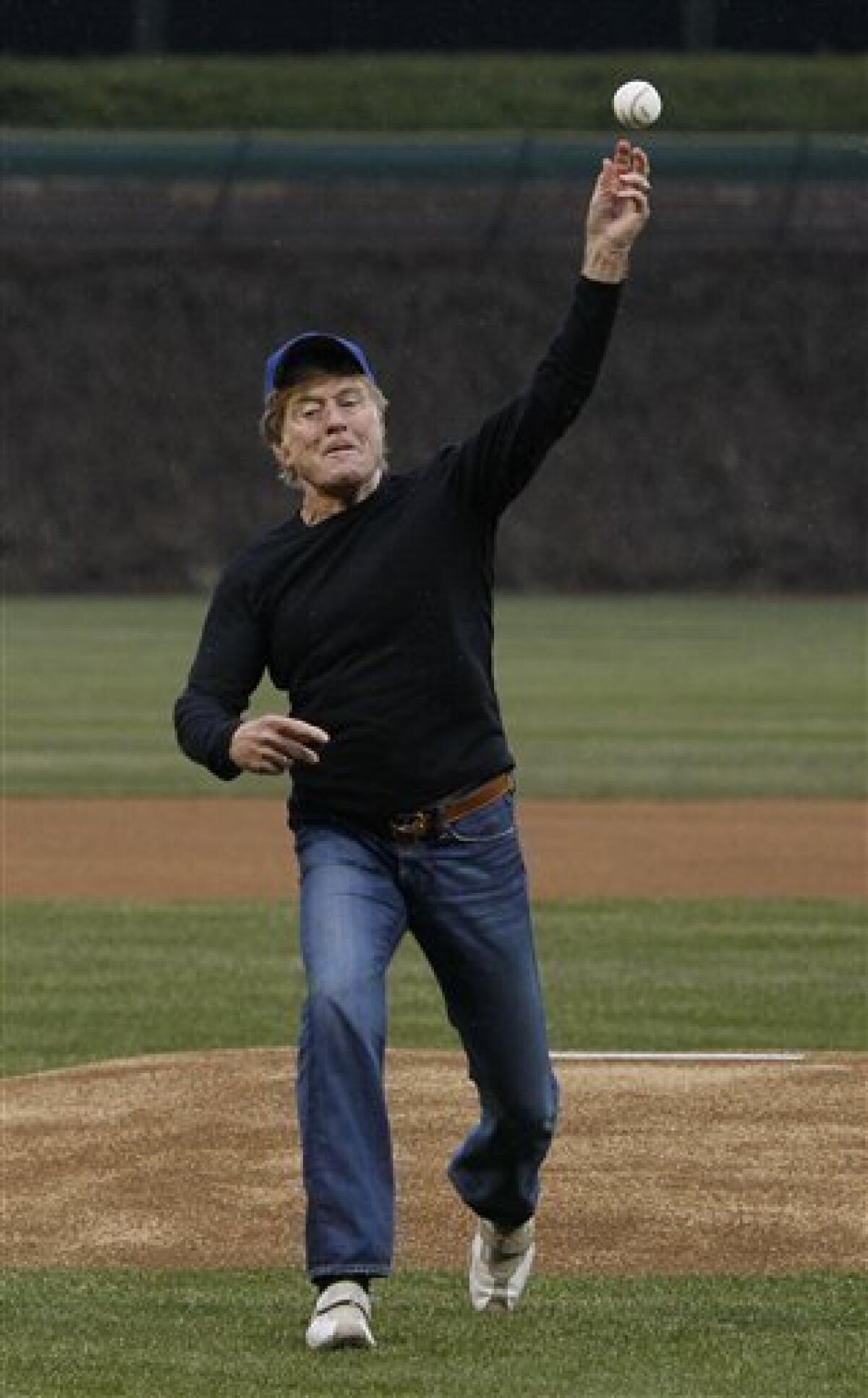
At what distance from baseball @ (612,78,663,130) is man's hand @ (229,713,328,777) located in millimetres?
1213

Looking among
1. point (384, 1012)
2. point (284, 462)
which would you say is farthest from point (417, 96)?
point (384, 1012)

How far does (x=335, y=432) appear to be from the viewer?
247 inches

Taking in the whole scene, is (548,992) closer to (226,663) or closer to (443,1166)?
(443,1166)

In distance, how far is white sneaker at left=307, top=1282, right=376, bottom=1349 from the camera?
606 cm

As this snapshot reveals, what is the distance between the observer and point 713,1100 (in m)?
8.91

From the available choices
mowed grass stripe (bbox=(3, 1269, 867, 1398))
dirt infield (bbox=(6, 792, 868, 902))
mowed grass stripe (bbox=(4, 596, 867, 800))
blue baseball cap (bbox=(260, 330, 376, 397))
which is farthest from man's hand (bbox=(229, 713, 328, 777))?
mowed grass stripe (bbox=(4, 596, 867, 800))

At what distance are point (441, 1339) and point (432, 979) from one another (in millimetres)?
6470

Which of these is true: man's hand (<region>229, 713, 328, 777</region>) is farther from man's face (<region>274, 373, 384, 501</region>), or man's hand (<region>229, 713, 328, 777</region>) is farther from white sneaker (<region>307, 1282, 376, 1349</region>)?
white sneaker (<region>307, 1282, 376, 1349</region>)

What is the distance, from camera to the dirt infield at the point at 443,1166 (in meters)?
7.40

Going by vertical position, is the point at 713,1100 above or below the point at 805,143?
below

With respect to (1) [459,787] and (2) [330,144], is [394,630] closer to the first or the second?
(1) [459,787]

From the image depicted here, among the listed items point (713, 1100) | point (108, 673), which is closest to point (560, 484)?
point (108, 673)

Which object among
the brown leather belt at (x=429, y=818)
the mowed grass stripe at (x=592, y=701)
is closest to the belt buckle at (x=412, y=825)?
Answer: the brown leather belt at (x=429, y=818)

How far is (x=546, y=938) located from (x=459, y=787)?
738cm
